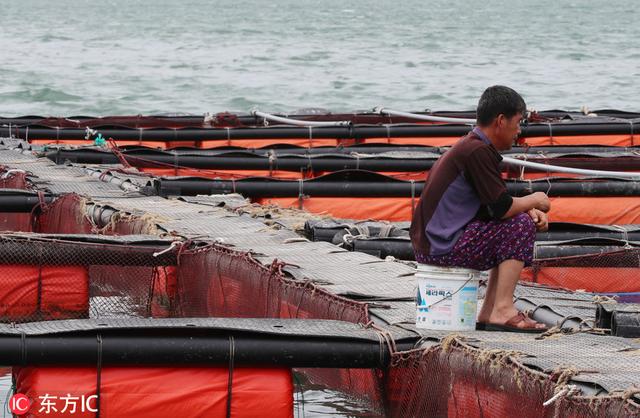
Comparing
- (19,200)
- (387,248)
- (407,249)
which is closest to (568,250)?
(407,249)

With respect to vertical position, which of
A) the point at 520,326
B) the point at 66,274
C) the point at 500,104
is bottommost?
the point at 66,274

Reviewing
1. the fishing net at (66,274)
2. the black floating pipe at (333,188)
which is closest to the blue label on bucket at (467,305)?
the fishing net at (66,274)

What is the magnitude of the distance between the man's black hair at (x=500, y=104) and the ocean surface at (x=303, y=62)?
87.3ft

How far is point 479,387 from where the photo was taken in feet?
19.7

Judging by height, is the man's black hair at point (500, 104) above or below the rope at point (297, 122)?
above

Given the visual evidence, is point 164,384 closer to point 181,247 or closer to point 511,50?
point 181,247

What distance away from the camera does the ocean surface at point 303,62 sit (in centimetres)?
3756

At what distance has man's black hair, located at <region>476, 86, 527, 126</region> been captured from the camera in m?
6.85

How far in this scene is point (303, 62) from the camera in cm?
5050

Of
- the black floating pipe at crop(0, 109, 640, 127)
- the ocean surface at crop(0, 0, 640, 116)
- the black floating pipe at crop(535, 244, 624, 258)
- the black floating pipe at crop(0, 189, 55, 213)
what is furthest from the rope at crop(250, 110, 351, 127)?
the ocean surface at crop(0, 0, 640, 116)

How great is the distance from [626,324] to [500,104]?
1211 millimetres

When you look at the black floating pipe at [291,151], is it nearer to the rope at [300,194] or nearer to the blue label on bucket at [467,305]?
the rope at [300,194]

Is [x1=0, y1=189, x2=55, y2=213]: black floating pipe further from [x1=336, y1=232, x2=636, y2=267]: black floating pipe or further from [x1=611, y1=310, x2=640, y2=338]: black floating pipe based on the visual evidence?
[x1=611, y1=310, x2=640, y2=338]: black floating pipe

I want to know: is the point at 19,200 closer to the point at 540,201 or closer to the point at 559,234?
the point at 559,234
